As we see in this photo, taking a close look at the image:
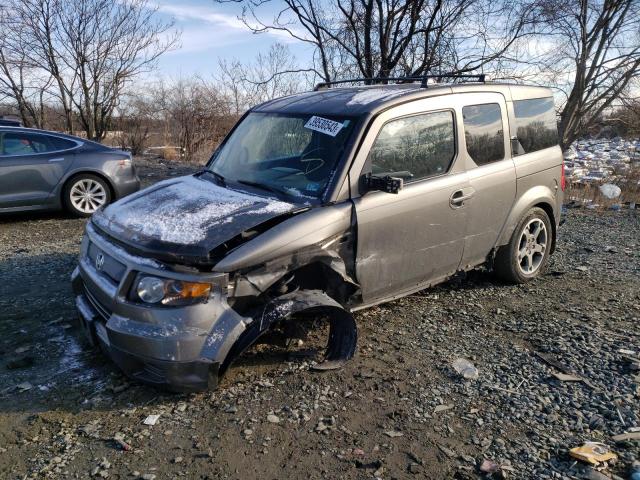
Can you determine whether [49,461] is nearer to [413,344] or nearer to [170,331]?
[170,331]

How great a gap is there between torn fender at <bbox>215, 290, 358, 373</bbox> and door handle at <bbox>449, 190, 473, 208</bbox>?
142 cm

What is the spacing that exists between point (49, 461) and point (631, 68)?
13.5 meters

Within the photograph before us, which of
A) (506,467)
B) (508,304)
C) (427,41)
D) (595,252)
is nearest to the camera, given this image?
(506,467)

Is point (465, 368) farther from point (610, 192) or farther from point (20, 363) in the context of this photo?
point (610, 192)

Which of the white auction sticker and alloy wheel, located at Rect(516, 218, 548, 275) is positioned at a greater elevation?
the white auction sticker

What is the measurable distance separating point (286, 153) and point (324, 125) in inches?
15.1

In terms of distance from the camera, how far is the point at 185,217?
11.3 ft

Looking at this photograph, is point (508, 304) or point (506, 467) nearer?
point (506, 467)

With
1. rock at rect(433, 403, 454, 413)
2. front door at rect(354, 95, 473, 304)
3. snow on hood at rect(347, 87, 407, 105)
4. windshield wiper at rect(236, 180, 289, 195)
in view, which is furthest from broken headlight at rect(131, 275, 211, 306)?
snow on hood at rect(347, 87, 407, 105)

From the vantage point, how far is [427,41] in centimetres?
966

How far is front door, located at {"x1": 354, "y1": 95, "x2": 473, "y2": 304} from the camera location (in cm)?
379

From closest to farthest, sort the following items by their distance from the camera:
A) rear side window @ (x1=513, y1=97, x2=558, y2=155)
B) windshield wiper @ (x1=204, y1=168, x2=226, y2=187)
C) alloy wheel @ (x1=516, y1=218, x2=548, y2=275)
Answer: windshield wiper @ (x1=204, y1=168, x2=226, y2=187), rear side window @ (x1=513, y1=97, x2=558, y2=155), alloy wheel @ (x1=516, y1=218, x2=548, y2=275)

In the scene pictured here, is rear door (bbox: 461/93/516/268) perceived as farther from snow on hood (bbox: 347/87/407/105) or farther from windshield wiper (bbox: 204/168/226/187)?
windshield wiper (bbox: 204/168/226/187)

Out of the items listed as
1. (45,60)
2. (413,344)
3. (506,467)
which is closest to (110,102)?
(45,60)
